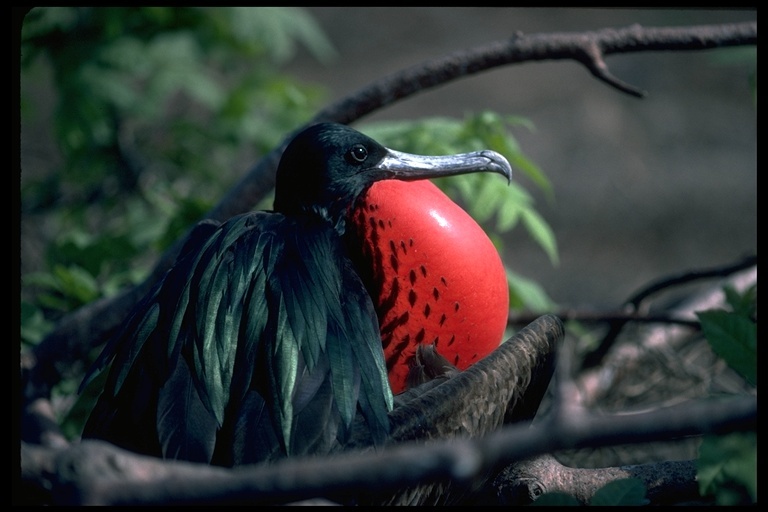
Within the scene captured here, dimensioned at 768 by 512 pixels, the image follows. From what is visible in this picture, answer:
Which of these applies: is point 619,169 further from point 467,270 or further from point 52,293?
point 467,270

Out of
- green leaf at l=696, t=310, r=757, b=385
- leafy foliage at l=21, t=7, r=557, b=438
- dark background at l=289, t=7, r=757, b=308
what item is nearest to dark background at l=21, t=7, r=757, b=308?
dark background at l=289, t=7, r=757, b=308

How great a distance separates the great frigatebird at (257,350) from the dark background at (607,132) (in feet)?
10.2

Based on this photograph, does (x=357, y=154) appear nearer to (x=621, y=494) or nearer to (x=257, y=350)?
(x=257, y=350)

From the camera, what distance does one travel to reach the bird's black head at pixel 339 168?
1226mm

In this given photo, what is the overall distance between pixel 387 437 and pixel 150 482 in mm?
437

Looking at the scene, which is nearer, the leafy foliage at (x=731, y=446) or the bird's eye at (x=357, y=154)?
the leafy foliage at (x=731, y=446)

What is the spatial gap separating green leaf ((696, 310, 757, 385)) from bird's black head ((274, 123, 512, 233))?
0.49 metres

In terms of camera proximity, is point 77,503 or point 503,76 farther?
point 503,76

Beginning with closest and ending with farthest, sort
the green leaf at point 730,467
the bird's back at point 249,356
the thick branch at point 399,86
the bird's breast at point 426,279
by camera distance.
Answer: the green leaf at point 730,467 < the bird's back at point 249,356 < the bird's breast at point 426,279 < the thick branch at point 399,86

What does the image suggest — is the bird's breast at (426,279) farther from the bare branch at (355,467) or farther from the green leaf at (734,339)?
the bare branch at (355,467)

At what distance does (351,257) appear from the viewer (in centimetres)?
120

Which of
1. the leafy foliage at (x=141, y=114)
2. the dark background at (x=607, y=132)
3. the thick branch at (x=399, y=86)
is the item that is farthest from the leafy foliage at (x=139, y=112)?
the dark background at (x=607, y=132)
